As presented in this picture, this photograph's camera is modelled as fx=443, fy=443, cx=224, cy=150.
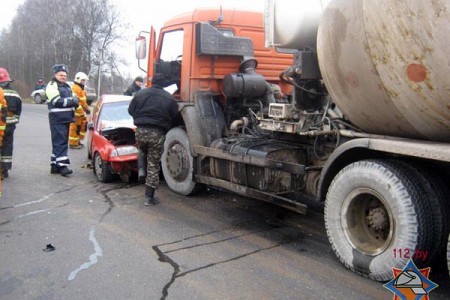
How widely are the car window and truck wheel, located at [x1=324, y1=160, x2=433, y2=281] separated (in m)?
4.88

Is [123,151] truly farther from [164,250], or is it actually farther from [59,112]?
[164,250]

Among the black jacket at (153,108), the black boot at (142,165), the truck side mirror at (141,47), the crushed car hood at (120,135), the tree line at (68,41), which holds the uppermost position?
the tree line at (68,41)

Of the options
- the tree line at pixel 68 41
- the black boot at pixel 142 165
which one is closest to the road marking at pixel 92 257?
the black boot at pixel 142 165

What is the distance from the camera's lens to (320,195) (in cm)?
418

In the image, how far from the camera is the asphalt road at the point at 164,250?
3465 millimetres

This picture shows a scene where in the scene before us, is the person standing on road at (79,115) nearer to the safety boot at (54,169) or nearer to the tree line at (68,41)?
the safety boot at (54,169)

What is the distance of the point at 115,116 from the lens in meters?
8.09

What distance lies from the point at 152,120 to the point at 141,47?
177 centimetres

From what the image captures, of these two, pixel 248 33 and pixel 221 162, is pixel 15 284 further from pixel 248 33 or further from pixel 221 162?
pixel 248 33

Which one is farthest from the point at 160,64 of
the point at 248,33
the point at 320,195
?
the point at 320,195

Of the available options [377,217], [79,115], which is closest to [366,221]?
[377,217]

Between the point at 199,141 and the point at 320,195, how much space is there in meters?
2.11

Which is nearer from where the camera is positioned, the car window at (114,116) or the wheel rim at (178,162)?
the wheel rim at (178,162)

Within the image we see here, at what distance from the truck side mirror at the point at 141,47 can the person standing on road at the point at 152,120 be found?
1.24 meters
